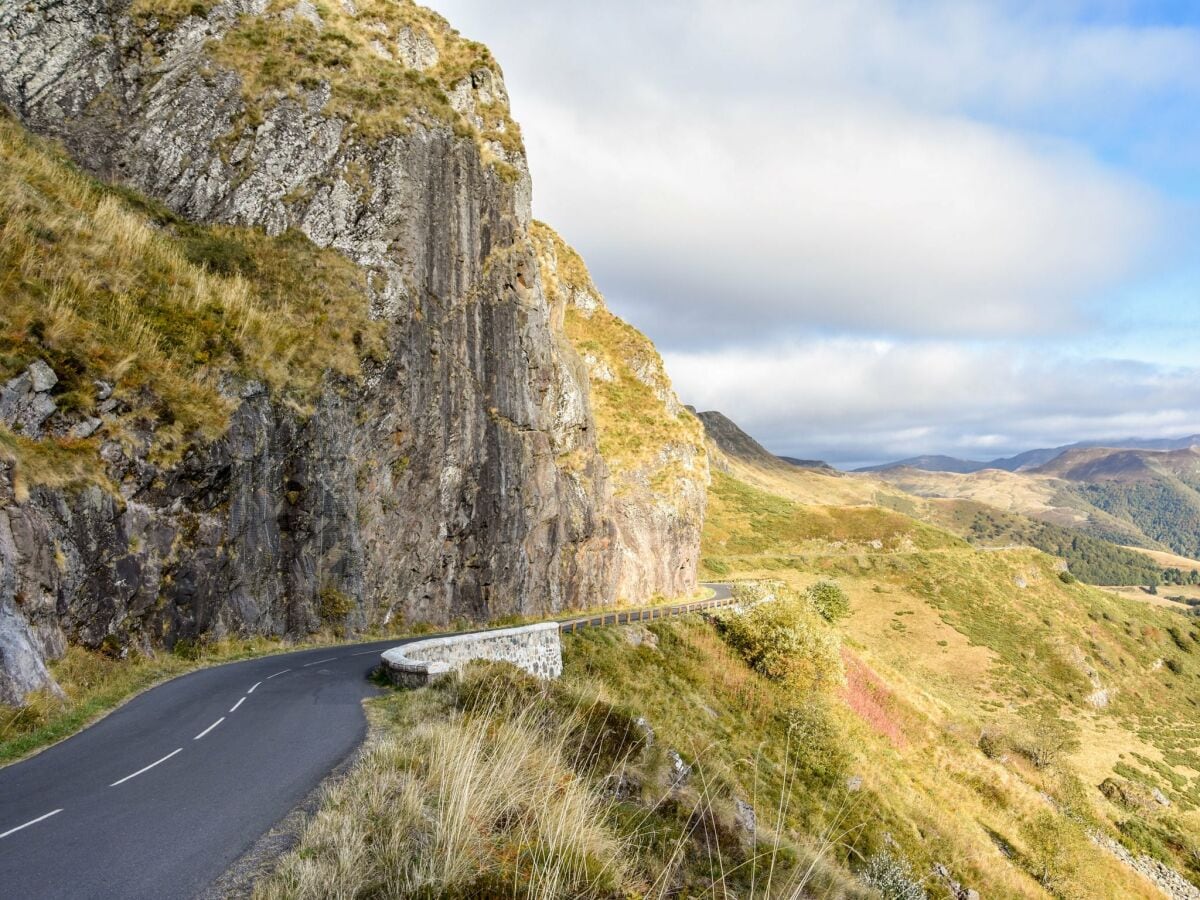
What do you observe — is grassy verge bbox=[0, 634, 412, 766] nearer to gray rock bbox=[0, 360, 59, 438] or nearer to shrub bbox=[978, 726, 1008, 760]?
gray rock bbox=[0, 360, 59, 438]

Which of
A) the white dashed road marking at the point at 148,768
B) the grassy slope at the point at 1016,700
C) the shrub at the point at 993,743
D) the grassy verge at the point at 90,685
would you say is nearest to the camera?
the white dashed road marking at the point at 148,768

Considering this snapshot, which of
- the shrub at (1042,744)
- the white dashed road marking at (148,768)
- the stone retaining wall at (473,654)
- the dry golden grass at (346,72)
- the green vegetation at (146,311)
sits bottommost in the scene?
the shrub at (1042,744)

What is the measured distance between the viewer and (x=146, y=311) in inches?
954

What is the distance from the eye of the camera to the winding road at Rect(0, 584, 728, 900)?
6969 millimetres

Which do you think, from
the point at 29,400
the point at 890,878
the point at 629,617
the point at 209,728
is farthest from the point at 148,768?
the point at 629,617

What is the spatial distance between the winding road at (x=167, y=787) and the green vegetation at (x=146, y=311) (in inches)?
314

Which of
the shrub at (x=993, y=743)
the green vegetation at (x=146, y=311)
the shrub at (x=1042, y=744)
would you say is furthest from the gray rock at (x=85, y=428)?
the shrub at (x=1042, y=744)

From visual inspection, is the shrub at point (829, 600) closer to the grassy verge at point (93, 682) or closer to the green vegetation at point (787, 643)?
the green vegetation at point (787, 643)

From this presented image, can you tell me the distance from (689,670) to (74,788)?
95.7 ft

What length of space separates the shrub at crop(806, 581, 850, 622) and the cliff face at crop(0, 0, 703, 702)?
736 inches

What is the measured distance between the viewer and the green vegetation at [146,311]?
774 inches

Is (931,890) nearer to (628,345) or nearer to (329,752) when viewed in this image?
(329,752)

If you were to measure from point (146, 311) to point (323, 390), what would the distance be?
8.40 metres

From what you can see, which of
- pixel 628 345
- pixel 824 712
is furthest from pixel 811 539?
pixel 824 712
